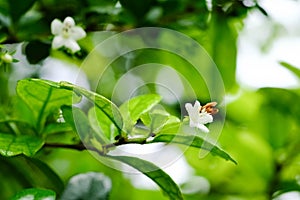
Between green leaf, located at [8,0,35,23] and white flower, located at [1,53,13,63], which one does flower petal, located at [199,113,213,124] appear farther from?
green leaf, located at [8,0,35,23]

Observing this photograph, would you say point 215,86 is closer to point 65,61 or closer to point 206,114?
point 206,114

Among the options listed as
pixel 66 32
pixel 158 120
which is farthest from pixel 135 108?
pixel 66 32

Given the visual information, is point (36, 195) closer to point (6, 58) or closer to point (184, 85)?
point (6, 58)

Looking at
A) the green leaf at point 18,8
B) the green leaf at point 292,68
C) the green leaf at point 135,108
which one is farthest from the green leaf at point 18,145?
the green leaf at point 292,68

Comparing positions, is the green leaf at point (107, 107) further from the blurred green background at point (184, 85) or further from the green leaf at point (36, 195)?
Result: the blurred green background at point (184, 85)

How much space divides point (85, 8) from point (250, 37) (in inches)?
20.6

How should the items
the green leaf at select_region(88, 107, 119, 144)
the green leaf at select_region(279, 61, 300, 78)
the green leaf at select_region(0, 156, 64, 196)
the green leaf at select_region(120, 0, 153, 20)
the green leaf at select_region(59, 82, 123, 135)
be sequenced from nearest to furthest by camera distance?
the green leaf at select_region(59, 82, 123, 135) → the green leaf at select_region(88, 107, 119, 144) → the green leaf at select_region(0, 156, 64, 196) → the green leaf at select_region(120, 0, 153, 20) → the green leaf at select_region(279, 61, 300, 78)

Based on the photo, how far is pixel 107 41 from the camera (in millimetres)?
1028

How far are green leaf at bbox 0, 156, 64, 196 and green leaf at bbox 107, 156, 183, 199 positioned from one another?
167mm

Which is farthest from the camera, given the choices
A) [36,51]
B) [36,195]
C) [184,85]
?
[184,85]

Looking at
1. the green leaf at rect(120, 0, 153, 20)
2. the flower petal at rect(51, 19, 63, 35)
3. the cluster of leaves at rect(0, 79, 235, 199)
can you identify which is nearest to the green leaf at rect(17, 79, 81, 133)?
the cluster of leaves at rect(0, 79, 235, 199)

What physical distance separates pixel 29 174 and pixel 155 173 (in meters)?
0.27

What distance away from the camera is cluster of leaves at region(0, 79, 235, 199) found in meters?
0.69

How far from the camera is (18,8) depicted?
0.93 m
